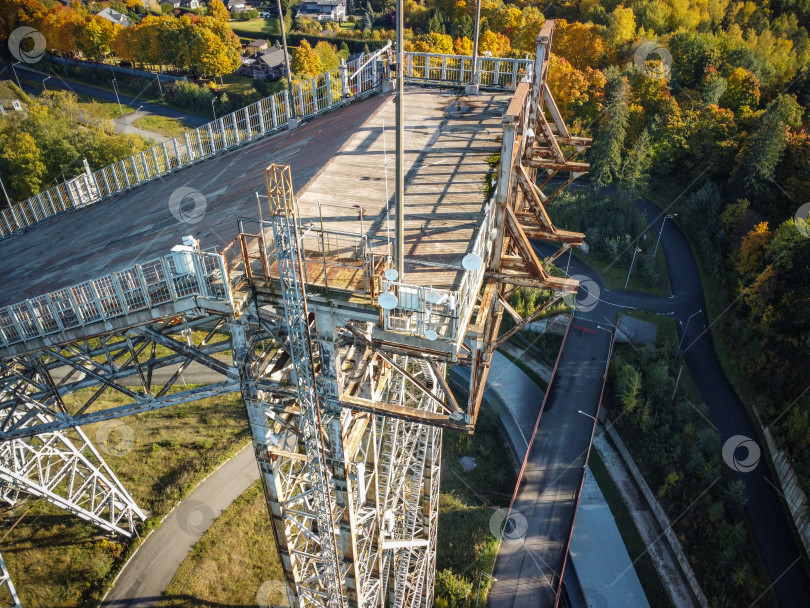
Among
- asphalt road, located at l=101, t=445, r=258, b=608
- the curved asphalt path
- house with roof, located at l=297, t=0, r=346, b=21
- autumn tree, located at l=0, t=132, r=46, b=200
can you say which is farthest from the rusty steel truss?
house with roof, located at l=297, t=0, r=346, b=21

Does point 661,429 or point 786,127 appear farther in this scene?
point 786,127

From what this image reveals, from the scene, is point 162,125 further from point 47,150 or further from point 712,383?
point 712,383

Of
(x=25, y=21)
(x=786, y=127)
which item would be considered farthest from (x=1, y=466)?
(x=25, y=21)

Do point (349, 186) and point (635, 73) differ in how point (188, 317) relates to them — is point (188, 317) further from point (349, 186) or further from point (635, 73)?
point (635, 73)

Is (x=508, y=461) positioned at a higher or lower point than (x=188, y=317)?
lower

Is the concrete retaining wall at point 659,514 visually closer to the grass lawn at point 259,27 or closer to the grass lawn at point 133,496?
the grass lawn at point 133,496

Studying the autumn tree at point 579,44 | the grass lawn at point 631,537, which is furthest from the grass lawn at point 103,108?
the grass lawn at point 631,537
